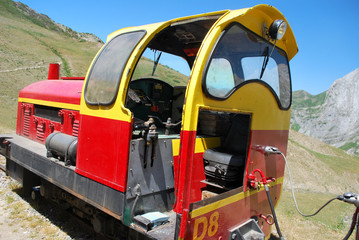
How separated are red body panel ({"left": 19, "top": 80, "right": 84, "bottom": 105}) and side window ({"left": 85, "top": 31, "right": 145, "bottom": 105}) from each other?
111cm

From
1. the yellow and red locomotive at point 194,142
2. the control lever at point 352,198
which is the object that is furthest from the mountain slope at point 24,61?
the control lever at point 352,198

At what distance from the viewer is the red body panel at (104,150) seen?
2.90 metres

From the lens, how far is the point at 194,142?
8.20 ft

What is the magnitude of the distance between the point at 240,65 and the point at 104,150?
6.07 ft

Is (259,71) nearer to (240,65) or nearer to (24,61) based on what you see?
(240,65)

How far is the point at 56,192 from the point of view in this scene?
4.43 meters

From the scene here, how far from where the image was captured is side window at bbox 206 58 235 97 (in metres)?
2.67

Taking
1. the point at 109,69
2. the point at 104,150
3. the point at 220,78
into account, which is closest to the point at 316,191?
the point at 220,78

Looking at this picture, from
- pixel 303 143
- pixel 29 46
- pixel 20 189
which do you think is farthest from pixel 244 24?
pixel 29 46

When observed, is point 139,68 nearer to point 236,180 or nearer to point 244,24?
point 244,24

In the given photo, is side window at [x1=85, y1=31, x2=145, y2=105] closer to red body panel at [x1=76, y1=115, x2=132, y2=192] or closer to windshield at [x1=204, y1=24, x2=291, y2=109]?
red body panel at [x1=76, y1=115, x2=132, y2=192]

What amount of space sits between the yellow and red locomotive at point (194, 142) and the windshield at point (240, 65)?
0.01 m

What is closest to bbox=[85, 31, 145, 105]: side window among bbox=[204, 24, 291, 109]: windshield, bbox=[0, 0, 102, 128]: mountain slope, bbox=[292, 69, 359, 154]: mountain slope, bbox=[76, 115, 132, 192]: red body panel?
bbox=[76, 115, 132, 192]: red body panel

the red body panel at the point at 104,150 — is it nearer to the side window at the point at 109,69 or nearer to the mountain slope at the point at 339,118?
the side window at the point at 109,69
